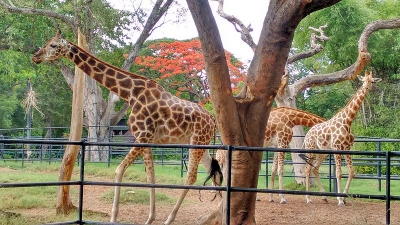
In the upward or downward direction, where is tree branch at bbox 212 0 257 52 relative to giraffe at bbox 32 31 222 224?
upward

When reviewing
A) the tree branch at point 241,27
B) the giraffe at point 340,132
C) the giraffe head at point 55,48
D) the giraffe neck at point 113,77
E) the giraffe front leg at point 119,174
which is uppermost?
the tree branch at point 241,27

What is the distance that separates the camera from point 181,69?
24344 mm

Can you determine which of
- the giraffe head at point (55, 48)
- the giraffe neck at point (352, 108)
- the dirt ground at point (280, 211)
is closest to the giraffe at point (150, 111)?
the giraffe head at point (55, 48)

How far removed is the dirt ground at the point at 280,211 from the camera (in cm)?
800

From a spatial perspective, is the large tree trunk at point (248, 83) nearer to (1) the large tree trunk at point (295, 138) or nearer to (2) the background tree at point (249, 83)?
(2) the background tree at point (249, 83)

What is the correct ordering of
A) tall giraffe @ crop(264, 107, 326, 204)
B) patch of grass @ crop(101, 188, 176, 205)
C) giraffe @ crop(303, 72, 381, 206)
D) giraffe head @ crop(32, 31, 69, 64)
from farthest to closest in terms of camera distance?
tall giraffe @ crop(264, 107, 326, 204) → giraffe @ crop(303, 72, 381, 206) → patch of grass @ crop(101, 188, 176, 205) → giraffe head @ crop(32, 31, 69, 64)

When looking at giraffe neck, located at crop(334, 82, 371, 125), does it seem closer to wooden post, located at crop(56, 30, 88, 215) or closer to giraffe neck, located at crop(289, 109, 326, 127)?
giraffe neck, located at crop(289, 109, 326, 127)

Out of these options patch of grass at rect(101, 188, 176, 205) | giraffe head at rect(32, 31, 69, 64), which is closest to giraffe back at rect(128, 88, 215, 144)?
giraffe head at rect(32, 31, 69, 64)

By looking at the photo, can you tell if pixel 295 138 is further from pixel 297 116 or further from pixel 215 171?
pixel 215 171

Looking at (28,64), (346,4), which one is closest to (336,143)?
(346,4)

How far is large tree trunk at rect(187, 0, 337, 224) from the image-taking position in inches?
244

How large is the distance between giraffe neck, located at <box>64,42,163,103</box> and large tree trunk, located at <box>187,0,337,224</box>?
1.86 meters

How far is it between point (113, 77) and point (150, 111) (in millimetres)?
754

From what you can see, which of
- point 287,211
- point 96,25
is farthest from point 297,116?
point 96,25
